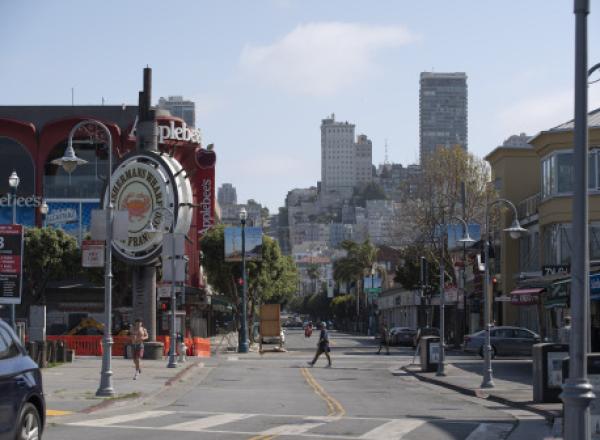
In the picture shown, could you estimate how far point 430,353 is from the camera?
3703 centimetres

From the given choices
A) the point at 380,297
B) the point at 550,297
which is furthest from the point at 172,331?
the point at 380,297

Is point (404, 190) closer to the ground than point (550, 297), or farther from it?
farther from it

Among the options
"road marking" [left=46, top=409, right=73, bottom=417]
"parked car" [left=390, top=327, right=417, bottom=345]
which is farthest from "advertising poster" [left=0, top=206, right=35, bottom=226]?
"road marking" [left=46, top=409, right=73, bottom=417]

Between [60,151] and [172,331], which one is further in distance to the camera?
[60,151]

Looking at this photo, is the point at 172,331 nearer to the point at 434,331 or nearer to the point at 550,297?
the point at 550,297

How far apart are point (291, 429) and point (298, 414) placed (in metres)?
3.08

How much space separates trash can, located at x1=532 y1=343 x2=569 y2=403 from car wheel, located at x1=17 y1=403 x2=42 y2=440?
42.8ft

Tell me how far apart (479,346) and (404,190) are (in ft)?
52.3

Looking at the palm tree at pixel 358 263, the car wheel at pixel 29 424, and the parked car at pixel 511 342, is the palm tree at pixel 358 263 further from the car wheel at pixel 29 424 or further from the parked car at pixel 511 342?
the car wheel at pixel 29 424

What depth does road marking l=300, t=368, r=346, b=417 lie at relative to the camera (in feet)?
68.4

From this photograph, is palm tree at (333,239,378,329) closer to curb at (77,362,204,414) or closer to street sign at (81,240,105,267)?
curb at (77,362,204,414)

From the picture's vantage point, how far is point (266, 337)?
59781mm

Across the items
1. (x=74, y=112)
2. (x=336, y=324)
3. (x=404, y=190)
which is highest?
(x=74, y=112)

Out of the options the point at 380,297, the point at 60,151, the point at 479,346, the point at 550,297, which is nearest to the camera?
the point at 550,297
